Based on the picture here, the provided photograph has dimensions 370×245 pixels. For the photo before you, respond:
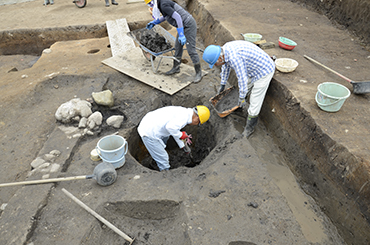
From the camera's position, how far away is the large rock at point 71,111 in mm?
3920

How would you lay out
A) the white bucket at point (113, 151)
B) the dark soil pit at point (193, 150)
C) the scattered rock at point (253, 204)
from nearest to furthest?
the scattered rock at point (253, 204) → the white bucket at point (113, 151) → the dark soil pit at point (193, 150)

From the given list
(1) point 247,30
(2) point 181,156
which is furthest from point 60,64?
(1) point 247,30

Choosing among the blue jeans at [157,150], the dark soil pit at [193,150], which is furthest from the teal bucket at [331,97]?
the blue jeans at [157,150]

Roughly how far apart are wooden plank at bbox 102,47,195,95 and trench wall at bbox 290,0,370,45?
14.4ft

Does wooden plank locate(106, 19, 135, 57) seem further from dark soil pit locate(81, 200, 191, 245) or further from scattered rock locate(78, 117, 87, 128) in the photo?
dark soil pit locate(81, 200, 191, 245)

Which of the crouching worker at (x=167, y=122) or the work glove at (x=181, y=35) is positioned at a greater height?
the work glove at (x=181, y=35)

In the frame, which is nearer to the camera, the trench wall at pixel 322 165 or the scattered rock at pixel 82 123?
the trench wall at pixel 322 165

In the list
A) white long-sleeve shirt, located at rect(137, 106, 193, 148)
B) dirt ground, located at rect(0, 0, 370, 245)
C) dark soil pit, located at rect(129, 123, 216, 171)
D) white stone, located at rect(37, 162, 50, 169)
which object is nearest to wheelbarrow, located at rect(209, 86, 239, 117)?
dirt ground, located at rect(0, 0, 370, 245)

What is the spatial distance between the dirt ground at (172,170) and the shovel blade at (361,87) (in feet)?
0.37

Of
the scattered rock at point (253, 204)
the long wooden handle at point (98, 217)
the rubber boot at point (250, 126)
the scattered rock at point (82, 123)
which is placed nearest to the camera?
the long wooden handle at point (98, 217)

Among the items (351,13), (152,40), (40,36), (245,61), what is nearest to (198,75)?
(152,40)

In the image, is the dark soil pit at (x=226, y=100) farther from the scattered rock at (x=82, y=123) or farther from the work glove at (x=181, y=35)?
the scattered rock at (x=82, y=123)

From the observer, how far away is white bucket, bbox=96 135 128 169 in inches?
118

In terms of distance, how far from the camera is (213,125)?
4422 millimetres
